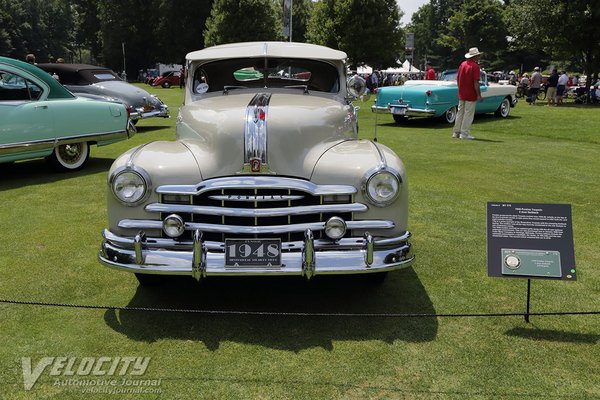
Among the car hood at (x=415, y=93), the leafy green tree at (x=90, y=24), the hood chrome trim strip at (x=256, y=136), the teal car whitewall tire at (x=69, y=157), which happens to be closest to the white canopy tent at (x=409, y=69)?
the car hood at (x=415, y=93)

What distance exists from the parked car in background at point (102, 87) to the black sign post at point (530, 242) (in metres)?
11.2

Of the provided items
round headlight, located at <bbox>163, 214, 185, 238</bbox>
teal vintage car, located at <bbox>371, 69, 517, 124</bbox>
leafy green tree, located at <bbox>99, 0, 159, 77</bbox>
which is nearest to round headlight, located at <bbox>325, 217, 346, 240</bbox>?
round headlight, located at <bbox>163, 214, 185, 238</bbox>

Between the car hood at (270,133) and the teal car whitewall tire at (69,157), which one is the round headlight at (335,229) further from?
the teal car whitewall tire at (69,157)

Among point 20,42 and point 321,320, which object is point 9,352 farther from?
point 20,42

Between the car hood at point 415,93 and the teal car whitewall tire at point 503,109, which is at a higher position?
the car hood at point 415,93

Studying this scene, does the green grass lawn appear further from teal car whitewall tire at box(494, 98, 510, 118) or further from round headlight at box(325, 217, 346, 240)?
teal car whitewall tire at box(494, 98, 510, 118)

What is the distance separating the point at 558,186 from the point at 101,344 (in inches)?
256

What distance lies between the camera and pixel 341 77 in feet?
18.0

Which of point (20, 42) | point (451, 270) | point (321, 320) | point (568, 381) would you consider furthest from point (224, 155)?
point (20, 42)

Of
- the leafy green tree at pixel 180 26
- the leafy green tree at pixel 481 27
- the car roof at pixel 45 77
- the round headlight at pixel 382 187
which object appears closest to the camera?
the round headlight at pixel 382 187

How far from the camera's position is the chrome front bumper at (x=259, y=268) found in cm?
346

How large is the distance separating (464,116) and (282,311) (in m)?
9.76

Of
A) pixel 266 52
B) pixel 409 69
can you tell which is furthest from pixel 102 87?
pixel 409 69

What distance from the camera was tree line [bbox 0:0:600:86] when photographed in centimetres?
2328
